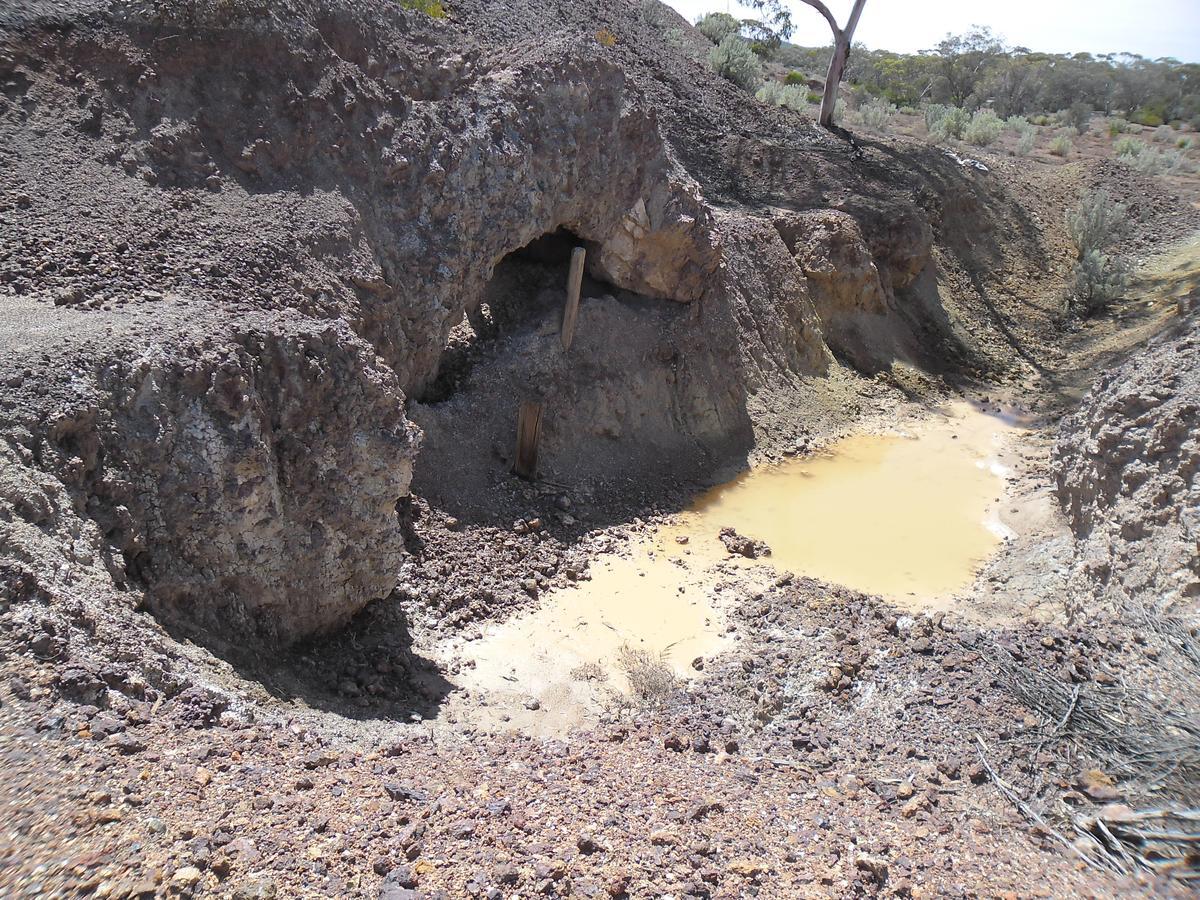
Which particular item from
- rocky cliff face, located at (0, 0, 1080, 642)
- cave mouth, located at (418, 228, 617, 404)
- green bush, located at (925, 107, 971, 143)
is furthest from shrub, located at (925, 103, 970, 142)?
cave mouth, located at (418, 228, 617, 404)

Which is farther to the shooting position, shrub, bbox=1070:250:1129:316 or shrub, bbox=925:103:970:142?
shrub, bbox=925:103:970:142

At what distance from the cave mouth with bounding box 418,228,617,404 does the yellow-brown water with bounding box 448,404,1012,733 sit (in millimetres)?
2971

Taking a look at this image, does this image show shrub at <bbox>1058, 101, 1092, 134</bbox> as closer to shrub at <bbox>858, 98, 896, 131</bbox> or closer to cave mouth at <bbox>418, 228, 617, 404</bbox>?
shrub at <bbox>858, 98, 896, 131</bbox>

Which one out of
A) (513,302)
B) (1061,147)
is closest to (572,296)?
(513,302)

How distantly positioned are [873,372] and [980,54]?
27.2m

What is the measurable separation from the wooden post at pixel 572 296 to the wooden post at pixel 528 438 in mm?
1331

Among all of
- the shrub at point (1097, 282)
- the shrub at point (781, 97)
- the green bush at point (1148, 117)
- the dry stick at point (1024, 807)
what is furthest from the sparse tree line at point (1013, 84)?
the dry stick at point (1024, 807)

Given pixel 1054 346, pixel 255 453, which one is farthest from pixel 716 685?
pixel 1054 346

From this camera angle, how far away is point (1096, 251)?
18047mm

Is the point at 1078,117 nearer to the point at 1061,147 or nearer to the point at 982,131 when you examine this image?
the point at 1061,147

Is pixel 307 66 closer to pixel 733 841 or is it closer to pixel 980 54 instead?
pixel 733 841

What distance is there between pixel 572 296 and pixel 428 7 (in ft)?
14.1

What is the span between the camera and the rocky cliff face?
5691mm

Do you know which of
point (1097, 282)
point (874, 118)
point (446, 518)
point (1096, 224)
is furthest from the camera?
point (874, 118)
